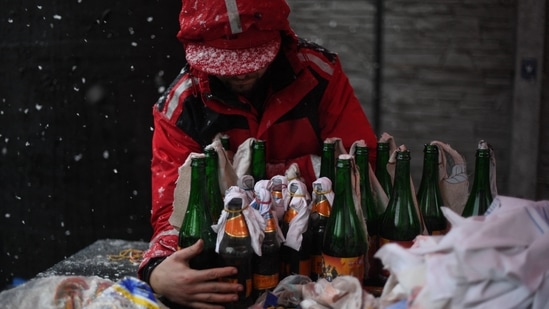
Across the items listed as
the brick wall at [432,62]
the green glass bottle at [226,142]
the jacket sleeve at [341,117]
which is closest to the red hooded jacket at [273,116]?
the jacket sleeve at [341,117]

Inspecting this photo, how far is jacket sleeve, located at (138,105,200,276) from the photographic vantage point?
6.84 feet

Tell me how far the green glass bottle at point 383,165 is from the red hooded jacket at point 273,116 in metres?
0.19

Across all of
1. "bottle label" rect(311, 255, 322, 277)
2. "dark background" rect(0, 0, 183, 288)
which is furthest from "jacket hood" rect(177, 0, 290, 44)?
"dark background" rect(0, 0, 183, 288)

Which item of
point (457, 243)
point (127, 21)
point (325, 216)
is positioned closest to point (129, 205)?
point (127, 21)

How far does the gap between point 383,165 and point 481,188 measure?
377 mm

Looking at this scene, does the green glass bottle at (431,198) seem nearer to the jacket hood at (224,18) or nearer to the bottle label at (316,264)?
the bottle label at (316,264)

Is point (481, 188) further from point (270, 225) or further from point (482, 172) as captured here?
point (270, 225)

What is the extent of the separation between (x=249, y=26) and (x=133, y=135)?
5.71ft

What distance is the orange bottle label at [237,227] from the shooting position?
5.68 ft

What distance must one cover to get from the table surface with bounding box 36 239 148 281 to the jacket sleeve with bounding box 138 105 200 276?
338 mm

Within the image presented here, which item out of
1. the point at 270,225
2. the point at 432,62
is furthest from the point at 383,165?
the point at 432,62

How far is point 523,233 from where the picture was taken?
1.39 m

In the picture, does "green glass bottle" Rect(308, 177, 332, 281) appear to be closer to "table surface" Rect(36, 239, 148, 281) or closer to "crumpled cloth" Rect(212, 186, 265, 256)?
"crumpled cloth" Rect(212, 186, 265, 256)

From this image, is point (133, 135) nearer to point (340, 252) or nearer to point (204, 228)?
point (204, 228)
